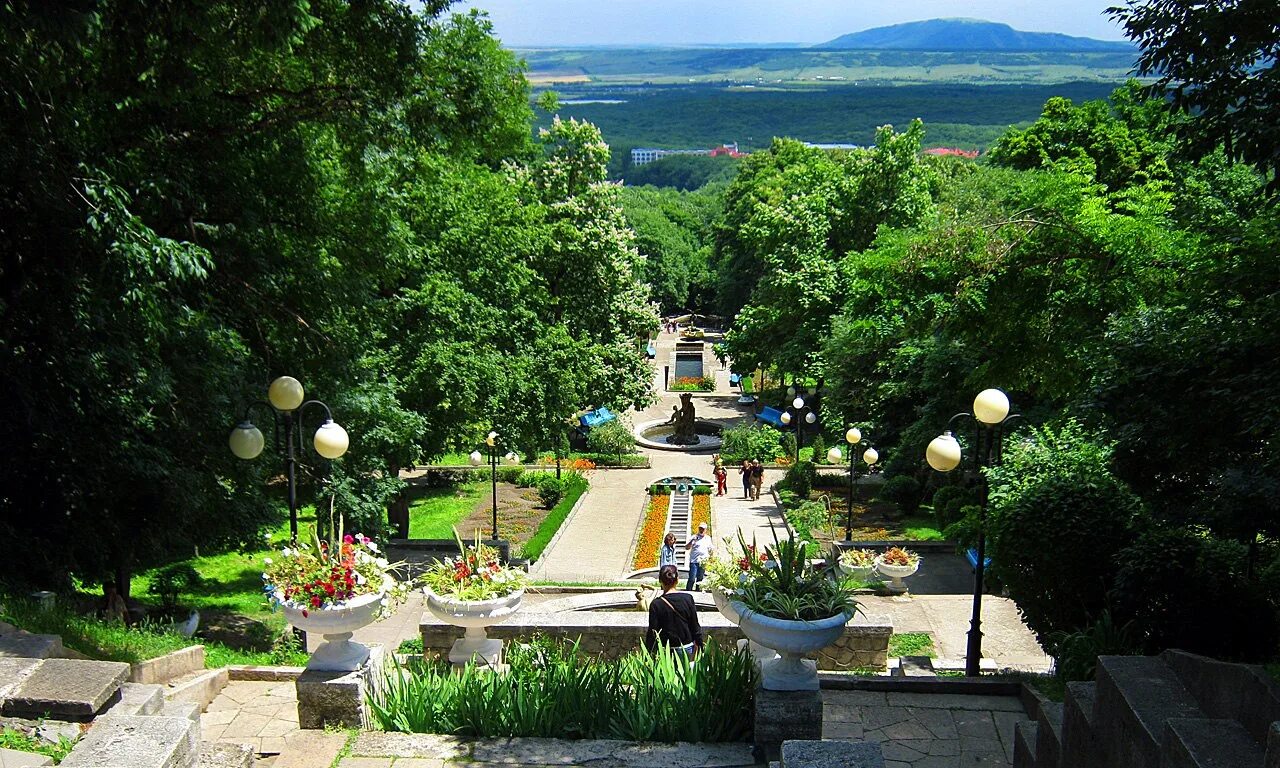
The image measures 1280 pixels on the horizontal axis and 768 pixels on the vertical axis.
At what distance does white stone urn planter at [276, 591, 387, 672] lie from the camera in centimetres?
742

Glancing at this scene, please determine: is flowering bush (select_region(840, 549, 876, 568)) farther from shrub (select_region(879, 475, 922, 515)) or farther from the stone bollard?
shrub (select_region(879, 475, 922, 515))

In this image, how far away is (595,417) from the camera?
42.2 metres

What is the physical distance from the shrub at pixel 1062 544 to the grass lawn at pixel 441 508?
50.7ft

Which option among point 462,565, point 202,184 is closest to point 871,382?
point 202,184

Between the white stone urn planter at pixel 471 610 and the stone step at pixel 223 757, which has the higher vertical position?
the stone step at pixel 223 757

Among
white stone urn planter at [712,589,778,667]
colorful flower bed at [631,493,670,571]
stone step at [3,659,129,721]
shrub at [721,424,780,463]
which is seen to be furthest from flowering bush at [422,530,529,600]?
shrub at [721,424,780,463]

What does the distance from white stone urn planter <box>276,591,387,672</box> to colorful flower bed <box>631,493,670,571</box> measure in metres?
14.9

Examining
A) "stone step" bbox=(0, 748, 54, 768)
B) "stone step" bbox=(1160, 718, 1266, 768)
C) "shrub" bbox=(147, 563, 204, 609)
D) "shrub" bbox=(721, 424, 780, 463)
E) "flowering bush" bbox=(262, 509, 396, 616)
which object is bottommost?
"shrub" bbox=(721, 424, 780, 463)

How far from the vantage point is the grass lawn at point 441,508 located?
25531 mm

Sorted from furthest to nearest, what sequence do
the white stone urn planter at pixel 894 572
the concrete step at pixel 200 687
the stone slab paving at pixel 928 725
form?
1. the white stone urn planter at pixel 894 572
2. the concrete step at pixel 200 687
3. the stone slab paving at pixel 928 725

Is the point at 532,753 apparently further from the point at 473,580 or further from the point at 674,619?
the point at 674,619

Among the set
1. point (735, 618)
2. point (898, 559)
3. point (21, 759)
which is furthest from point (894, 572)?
point (21, 759)

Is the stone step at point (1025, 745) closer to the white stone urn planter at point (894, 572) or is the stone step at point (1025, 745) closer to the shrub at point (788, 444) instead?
the white stone urn planter at point (894, 572)

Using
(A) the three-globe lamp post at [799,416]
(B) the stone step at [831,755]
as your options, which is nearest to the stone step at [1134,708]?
(B) the stone step at [831,755]
